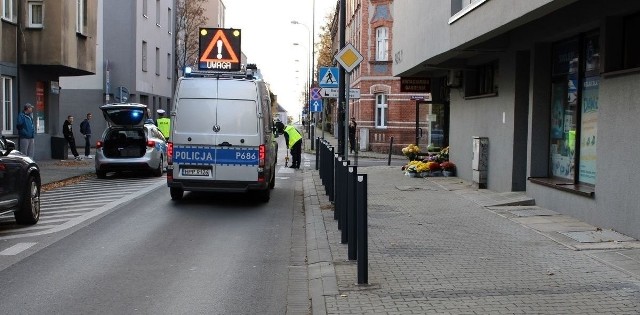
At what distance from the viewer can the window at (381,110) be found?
134 ft

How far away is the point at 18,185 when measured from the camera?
34.3 ft

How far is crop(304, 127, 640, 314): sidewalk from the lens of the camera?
6105mm

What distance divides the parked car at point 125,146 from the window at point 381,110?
73.0 feet

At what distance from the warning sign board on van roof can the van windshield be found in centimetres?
366

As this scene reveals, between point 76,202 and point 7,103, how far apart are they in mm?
10092

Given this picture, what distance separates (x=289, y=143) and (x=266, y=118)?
10636 mm

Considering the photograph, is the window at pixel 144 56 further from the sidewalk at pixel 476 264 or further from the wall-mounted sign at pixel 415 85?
the sidewalk at pixel 476 264

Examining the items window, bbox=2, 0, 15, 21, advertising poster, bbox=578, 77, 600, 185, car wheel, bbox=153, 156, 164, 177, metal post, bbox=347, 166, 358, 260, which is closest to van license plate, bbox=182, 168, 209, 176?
metal post, bbox=347, 166, 358, 260

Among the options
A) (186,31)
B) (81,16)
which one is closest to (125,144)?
(81,16)

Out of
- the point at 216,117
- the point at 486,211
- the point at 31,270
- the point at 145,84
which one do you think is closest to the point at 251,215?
the point at 216,117

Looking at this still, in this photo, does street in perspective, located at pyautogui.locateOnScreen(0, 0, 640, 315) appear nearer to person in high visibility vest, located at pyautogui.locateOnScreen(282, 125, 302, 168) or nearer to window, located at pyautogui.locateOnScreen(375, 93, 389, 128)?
person in high visibility vest, located at pyautogui.locateOnScreen(282, 125, 302, 168)

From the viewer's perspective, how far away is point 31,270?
7785 millimetres

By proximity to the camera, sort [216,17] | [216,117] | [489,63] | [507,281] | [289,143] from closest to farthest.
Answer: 1. [507,281]
2. [216,117]
3. [489,63]
4. [289,143]
5. [216,17]

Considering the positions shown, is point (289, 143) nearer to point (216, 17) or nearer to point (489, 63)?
point (489, 63)
